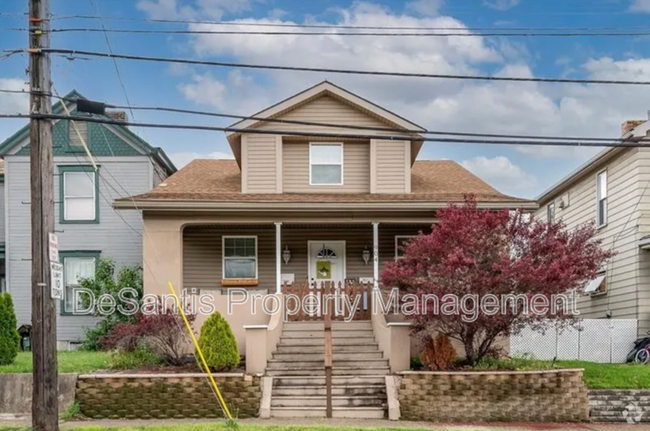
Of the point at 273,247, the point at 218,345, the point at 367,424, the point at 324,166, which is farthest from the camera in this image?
the point at 273,247

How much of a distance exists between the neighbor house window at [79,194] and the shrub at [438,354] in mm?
12132

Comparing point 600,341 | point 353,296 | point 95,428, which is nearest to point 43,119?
point 95,428

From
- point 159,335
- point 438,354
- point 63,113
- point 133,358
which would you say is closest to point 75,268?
point 63,113

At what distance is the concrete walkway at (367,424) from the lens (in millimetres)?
13281

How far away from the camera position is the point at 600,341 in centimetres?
2086

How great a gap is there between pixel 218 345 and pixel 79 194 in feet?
33.7

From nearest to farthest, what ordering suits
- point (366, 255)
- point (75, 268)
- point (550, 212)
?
point (366, 255) < point (75, 268) < point (550, 212)

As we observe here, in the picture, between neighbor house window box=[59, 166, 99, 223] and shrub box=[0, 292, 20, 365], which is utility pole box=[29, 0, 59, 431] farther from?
neighbor house window box=[59, 166, 99, 223]

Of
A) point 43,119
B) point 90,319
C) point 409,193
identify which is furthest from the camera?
point 90,319

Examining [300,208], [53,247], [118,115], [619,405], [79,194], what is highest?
[118,115]

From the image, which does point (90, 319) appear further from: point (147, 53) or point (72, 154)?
point (147, 53)

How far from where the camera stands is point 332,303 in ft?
61.2

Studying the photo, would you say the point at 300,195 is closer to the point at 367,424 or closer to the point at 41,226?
the point at 367,424

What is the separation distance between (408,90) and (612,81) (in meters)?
6.41
